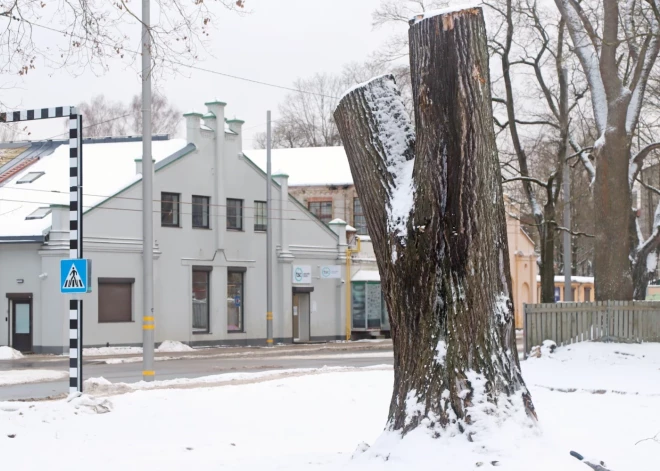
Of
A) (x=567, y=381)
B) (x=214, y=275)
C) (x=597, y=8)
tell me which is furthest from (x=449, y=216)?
(x=214, y=275)

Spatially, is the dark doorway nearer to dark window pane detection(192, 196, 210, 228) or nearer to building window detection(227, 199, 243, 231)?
dark window pane detection(192, 196, 210, 228)

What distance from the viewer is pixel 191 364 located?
87.9ft

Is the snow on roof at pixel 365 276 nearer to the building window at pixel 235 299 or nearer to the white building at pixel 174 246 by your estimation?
the white building at pixel 174 246

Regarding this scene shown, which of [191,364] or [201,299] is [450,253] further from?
[201,299]

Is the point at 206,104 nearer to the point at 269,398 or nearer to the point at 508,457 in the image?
the point at 269,398

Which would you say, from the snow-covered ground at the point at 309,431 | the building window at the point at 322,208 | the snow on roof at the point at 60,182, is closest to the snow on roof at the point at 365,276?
the building window at the point at 322,208

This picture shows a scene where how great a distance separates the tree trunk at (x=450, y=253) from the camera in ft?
25.1

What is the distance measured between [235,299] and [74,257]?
26.2 metres

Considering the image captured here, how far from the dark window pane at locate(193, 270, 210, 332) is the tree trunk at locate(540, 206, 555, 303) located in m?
13.6

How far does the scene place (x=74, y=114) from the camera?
13.5 meters

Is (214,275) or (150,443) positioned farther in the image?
(214,275)

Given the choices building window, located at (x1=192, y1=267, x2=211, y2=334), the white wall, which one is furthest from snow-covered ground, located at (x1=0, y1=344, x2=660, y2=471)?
building window, located at (x1=192, y1=267, x2=211, y2=334)

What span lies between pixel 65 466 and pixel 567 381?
10848 millimetres

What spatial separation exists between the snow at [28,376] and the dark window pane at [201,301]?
13.6 metres
